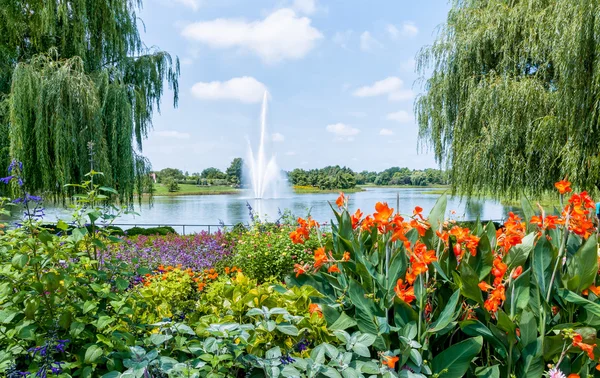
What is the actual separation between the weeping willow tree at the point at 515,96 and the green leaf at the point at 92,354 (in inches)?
275

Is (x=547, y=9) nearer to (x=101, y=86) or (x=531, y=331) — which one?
(x=531, y=331)

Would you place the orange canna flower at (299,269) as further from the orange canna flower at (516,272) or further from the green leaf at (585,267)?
the green leaf at (585,267)

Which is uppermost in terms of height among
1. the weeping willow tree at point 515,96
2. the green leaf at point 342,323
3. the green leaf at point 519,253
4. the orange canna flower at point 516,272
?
the weeping willow tree at point 515,96

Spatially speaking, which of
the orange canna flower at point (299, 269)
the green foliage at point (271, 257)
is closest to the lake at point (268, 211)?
the green foliage at point (271, 257)

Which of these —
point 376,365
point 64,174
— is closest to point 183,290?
point 376,365

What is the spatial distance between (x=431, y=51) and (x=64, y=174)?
28.4 feet

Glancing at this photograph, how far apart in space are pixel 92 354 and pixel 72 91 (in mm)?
6991

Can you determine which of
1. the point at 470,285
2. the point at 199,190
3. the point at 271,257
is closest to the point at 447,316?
the point at 470,285

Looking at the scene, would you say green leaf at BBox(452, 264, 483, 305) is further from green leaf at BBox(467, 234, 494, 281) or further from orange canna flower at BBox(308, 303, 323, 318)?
orange canna flower at BBox(308, 303, 323, 318)

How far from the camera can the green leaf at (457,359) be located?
129cm

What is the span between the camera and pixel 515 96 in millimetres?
7539

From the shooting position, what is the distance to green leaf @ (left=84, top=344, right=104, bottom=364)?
4.29 feet

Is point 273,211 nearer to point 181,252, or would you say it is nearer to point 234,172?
point 181,252

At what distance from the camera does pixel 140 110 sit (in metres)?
8.24
